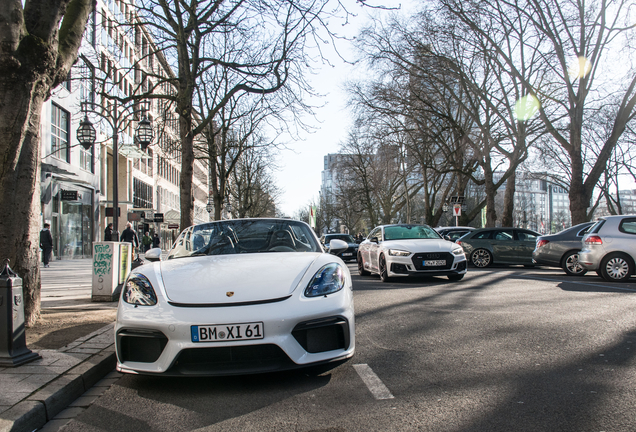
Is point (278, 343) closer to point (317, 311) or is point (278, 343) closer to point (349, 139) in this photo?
point (317, 311)

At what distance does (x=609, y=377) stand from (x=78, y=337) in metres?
4.94

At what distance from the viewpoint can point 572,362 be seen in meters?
4.52

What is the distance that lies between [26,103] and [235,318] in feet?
12.2

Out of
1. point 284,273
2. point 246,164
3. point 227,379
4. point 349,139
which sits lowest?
point 227,379

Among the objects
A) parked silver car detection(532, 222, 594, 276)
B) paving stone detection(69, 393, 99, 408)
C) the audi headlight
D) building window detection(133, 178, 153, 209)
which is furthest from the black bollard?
building window detection(133, 178, 153, 209)

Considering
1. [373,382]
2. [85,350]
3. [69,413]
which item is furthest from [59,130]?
[373,382]

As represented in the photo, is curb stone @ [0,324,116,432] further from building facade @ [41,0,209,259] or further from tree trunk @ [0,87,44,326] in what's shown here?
building facade @ [41,0,209,259]

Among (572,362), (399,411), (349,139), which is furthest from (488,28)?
(349,139)

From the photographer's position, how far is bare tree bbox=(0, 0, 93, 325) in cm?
562

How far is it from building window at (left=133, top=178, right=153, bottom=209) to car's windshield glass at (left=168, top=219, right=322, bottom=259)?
41830 mm

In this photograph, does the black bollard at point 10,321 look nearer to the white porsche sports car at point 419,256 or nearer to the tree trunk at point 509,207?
the white porsche sports car at point 419,256

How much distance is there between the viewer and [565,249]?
1477cm

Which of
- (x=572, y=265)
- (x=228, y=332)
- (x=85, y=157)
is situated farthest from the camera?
(x=85, y=157)

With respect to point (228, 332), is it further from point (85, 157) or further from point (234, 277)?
point (85, 157)
